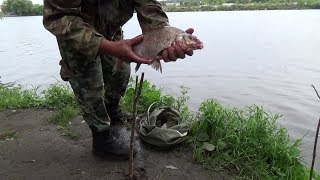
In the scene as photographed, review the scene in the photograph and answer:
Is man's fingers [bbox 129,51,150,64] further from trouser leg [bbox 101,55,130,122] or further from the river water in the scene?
the river water

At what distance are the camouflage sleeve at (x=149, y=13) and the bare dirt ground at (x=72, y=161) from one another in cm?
153

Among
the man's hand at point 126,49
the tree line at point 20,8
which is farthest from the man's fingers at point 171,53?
the tree line at point 20,8

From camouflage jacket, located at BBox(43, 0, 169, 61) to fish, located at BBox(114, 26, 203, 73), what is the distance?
0.39 meters

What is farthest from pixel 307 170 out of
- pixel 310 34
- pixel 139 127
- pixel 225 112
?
pixel 310 34

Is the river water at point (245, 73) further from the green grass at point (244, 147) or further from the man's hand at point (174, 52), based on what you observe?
the man's hand at point (174, 52)

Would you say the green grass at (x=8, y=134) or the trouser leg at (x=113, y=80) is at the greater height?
the trouser leg at (x=113, y=80)

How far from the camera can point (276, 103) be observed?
345 inches

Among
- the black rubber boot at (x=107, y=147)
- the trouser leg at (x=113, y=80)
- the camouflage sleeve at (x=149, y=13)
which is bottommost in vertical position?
the black rubber boot at (x=107, y=147)

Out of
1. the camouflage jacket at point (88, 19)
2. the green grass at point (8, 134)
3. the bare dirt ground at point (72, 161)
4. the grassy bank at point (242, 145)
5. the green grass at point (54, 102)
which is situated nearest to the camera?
the camouflage jacket at point (88, 19)

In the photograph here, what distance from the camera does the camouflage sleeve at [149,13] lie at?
368cm

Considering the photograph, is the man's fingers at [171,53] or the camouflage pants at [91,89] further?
the camouflage pants at [91,89]

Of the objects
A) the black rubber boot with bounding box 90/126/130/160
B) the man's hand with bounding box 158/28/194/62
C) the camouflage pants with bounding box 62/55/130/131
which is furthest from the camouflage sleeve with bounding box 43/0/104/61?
the black rubber boot with bounding box 90/126/130/160

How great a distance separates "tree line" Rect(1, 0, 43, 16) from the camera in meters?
55.8

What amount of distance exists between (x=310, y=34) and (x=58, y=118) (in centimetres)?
1982
